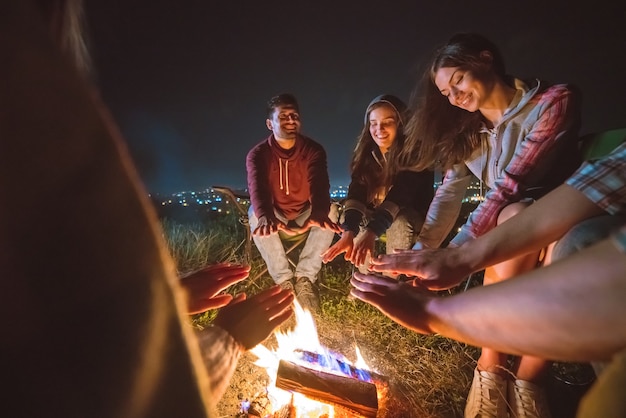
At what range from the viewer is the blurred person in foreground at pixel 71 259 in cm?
65

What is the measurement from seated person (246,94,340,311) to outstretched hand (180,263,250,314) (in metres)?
1.64

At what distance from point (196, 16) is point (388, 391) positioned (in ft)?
17.6

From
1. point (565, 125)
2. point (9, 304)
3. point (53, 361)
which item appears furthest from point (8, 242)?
point (565, 125)

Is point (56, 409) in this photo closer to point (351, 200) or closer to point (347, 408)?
point (347, 408)

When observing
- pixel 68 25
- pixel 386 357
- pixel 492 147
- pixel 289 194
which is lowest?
pixel 386 357

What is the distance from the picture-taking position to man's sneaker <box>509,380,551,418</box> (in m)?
2.04

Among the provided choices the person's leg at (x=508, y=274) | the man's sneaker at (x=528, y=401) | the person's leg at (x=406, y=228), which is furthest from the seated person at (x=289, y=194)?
the man's sneaker at (x=528, y=401)

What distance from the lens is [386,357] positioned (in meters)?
3.05

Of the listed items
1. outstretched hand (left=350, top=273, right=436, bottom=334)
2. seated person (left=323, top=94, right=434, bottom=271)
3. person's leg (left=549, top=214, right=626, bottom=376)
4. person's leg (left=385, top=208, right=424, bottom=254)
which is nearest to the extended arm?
outstretched hand (left=350, top=273, right=436, bottom=334)

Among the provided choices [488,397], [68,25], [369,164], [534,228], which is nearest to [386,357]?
[488,397]

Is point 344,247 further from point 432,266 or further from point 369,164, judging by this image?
point 432,266

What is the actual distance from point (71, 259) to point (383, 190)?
3740 millimetres

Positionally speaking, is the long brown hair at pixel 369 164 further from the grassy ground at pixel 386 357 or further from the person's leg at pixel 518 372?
the person's leg at pixel 518 372

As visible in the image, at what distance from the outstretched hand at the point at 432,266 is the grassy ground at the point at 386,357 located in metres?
0.86
